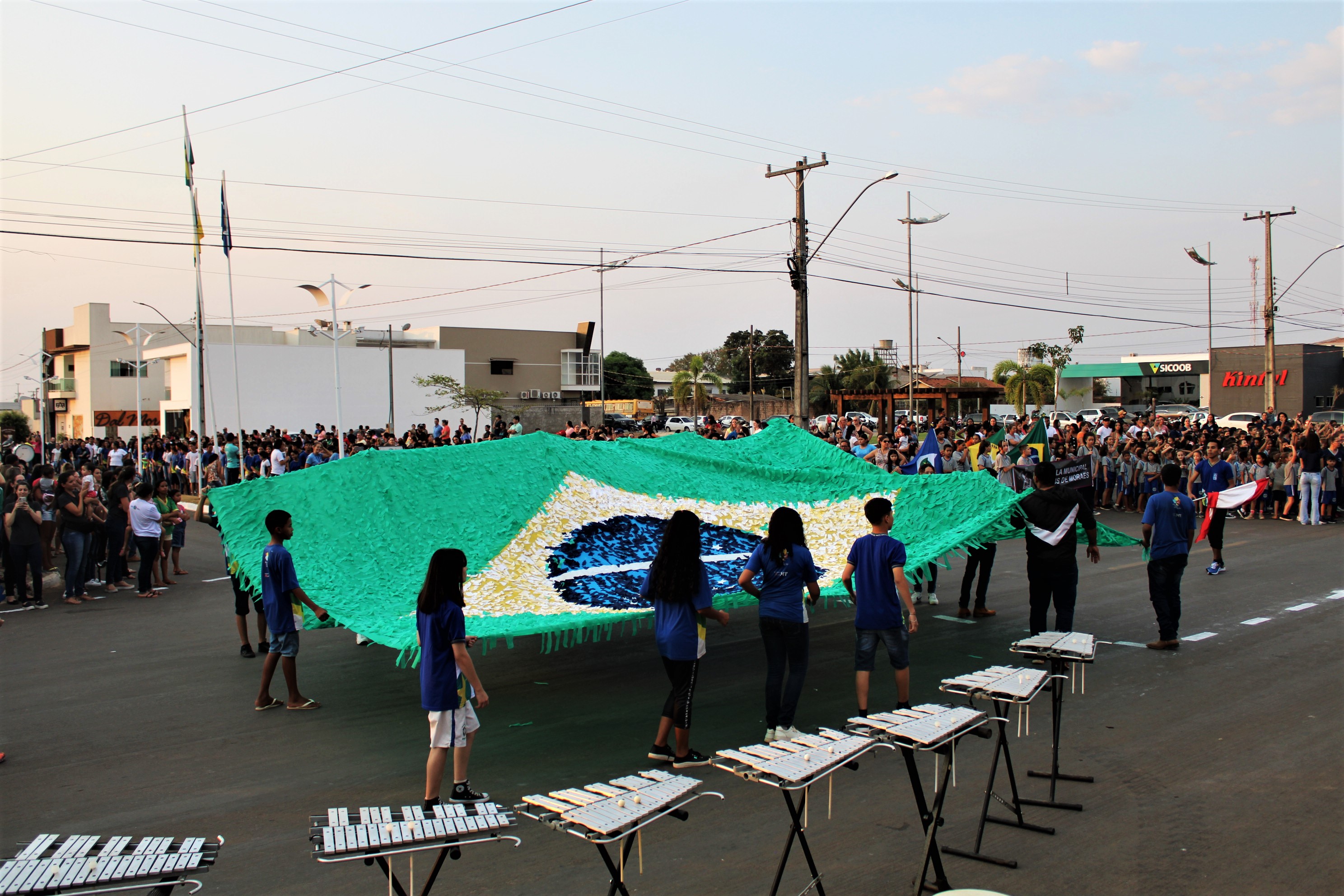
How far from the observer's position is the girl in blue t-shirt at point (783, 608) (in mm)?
6250

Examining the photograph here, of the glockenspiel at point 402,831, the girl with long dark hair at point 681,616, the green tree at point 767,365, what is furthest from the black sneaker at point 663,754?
the green tree at point 767,365

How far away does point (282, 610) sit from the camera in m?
7.35

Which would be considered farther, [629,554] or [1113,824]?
[629,554]

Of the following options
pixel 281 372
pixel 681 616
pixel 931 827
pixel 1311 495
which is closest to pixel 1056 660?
pixel 931 827

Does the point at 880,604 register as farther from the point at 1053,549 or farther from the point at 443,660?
the point at 443,660

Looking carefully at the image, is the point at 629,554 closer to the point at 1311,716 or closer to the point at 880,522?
the point at 880,522

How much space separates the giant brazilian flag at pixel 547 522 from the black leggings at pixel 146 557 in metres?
4.91

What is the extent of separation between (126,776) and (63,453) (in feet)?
85.8

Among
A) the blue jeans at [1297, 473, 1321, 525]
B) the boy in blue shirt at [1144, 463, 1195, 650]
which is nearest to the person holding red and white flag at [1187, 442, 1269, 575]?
the boy in blue shirt at [1144, 463, 1195, 650]

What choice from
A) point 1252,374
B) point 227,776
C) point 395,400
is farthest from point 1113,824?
point 1252,374

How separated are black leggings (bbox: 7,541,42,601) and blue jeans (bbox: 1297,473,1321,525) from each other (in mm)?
21826

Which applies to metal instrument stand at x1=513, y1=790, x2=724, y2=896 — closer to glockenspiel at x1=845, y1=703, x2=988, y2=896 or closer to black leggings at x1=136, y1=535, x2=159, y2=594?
glockenspiel at x1=845, y1=703, x2=988, y2=896

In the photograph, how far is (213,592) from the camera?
13.3 m

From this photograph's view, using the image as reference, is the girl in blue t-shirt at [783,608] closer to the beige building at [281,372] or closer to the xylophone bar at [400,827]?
the xylophone bar at [400,827]
